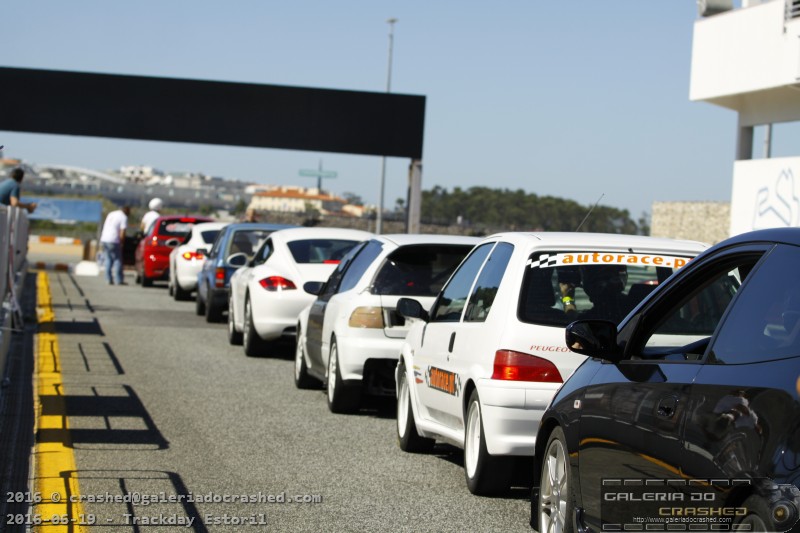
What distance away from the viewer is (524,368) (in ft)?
23.1

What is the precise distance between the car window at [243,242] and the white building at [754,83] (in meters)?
8.07

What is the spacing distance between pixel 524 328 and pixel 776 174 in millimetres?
14404

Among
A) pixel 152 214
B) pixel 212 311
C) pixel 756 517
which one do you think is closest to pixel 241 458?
pixel 756 517

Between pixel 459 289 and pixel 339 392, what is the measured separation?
2.53 m

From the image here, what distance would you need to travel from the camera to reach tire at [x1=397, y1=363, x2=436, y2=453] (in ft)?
29.5

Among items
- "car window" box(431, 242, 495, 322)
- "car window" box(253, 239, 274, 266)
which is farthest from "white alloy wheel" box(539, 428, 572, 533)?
"car window" box(253, 239, 274, 266)

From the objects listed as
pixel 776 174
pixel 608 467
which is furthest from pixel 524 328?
pixel 776 174

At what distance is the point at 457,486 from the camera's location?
7.78 meters

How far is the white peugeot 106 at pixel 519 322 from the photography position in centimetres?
703

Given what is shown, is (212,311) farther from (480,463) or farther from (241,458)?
(480,463)

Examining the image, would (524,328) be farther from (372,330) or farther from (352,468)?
(372,330)

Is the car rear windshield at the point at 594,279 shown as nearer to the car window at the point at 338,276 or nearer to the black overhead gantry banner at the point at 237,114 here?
the car window at the point at 338,276

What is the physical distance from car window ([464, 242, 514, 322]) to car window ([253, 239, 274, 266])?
7.73 m

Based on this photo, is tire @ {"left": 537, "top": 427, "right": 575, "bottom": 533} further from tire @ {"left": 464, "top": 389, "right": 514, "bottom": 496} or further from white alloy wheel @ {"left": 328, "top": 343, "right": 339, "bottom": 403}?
white alloy wheel @ {"left": 328, "top": 343, "right": 339, "bottom": 403}
